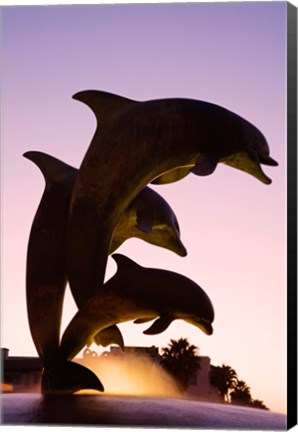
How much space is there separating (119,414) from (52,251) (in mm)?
2498

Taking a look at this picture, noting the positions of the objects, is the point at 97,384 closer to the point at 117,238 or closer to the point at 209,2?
the point at 117,238

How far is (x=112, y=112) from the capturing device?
15.3m

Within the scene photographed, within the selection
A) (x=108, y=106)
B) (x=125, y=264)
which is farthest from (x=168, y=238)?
(x=108, y=106)

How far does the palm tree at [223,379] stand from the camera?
18.1m

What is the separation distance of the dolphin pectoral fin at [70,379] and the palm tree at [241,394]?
4051 mm

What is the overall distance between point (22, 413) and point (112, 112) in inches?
171

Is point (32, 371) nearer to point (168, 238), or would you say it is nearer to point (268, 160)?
point (168, 238)

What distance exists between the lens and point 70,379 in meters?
14.9

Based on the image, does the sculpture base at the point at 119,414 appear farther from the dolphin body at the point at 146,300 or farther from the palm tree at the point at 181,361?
the palm tree at the point at 181,361

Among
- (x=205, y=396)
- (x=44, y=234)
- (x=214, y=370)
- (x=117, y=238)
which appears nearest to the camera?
(x=44, y=234)

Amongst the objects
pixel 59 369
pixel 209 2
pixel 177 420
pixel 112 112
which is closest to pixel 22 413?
pixel 59 369

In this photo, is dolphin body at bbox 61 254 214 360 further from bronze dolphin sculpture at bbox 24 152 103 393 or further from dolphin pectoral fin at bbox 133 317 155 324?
bronze dolphin sculpture at bbox 24 152 103 393

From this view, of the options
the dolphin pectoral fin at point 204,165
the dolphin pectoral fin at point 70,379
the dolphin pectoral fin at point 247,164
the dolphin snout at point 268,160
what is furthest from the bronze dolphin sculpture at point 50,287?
the dolphin snout at point 268,160

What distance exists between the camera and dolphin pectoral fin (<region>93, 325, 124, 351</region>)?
15.2 m
